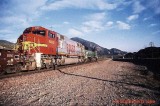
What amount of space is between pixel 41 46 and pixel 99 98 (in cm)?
978

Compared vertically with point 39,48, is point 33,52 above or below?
below

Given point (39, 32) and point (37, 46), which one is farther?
point (39, 32)

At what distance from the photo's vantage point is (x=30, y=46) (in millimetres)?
13102

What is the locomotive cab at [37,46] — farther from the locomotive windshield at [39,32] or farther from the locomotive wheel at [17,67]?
the locomotive wheel at [17,67]

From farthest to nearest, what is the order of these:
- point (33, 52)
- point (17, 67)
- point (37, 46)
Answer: point (37, 46) → point (33, 52) → point (17, 67)

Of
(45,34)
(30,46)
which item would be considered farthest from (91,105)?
(45,34)

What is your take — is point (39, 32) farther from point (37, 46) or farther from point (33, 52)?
point (33, 52)

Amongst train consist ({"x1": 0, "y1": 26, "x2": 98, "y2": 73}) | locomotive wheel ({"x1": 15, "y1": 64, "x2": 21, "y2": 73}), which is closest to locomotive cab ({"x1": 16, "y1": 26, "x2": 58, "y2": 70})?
train consist ({"x1": 0, "y1": 26, "x2": 98, "y2": 73})

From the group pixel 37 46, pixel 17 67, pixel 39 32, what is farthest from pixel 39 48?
pixel 17 67

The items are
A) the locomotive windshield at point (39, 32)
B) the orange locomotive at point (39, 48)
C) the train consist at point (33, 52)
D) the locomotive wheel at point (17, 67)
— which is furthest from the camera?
the locomotive windshield at point (39, 32)

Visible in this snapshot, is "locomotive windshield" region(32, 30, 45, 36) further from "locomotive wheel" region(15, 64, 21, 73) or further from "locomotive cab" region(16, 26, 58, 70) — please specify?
"locomotive wheel" region(15, 64, 21, 73)

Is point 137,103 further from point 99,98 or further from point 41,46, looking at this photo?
point 41,46

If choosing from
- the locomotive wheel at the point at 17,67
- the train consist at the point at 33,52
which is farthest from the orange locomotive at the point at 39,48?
the locomotive wheel at the point at 17,67

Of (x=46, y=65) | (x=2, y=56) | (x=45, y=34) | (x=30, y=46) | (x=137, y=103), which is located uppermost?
(x=45, y=34)
